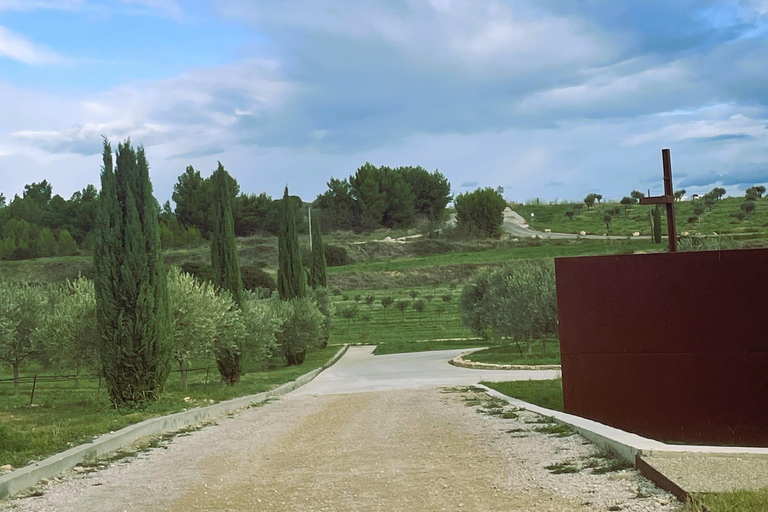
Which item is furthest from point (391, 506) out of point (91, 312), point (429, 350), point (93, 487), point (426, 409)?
point (429, 350)

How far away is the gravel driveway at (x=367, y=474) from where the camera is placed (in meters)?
5.44

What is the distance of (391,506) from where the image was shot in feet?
17.6

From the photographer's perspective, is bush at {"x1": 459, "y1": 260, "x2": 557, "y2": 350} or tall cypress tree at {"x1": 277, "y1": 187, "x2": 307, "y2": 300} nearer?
bush at {"x1": 459, "y1": 260, "x2": 557, "y2": 350}

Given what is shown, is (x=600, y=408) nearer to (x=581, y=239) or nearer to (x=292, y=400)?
(x=292, y=400)

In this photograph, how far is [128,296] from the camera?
A: 1395 centimetres

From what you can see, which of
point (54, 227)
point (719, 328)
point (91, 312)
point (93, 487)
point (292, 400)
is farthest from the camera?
point (54, 227)

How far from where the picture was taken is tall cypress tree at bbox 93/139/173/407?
13.9 metres

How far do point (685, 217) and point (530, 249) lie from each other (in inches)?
618

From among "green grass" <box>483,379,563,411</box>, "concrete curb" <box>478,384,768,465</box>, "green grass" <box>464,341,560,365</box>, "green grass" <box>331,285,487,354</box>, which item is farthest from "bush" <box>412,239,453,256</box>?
"concrete curb" <box>478,384,768,465</box>

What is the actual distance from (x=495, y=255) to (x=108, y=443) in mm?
65810

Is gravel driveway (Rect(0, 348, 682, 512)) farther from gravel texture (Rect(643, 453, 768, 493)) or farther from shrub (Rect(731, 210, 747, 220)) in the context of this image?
shrub (Rect(731, 210, 747, 220))

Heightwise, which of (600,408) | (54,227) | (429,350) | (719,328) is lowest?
(429,350)

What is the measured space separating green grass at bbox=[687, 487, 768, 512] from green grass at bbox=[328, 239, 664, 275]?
5807cm

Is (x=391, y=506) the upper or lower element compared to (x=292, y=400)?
upper
